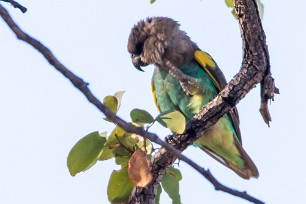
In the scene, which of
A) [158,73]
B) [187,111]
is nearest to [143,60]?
[158,73]

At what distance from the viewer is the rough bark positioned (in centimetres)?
383

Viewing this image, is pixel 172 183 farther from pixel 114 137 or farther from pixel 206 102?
pixel 206 102

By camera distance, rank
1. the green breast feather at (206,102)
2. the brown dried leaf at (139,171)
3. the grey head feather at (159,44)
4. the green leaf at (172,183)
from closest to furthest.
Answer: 1. the brown dried leaf at (139,171)
2. the green leaf at (172,183)
3. the green breast feather at (206,102)
4. the grey head feather at (159,44)

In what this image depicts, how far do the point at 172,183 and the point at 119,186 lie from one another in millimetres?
387

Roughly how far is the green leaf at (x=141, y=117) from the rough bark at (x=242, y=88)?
523 mm

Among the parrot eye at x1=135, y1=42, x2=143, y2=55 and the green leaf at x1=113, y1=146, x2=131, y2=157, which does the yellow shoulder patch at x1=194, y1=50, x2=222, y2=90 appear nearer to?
the parrot eye at x1=135, y1=42, x2=143, y2=55

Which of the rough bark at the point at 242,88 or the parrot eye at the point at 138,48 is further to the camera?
the parrot eye at the point at 138,48

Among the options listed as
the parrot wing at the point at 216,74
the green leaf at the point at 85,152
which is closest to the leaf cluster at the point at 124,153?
the green leaf at the point at 85,152

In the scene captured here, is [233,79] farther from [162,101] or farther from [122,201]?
[162,101]

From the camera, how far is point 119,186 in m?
4.13

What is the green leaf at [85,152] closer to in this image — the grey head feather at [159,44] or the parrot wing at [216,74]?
the parrot wing at [216,74]

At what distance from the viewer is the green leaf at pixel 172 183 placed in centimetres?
421

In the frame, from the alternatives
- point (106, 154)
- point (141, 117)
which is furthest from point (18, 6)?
point (106, 154)

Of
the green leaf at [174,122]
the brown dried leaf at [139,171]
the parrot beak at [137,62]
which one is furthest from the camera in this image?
the parrot beak at [137,62]
